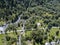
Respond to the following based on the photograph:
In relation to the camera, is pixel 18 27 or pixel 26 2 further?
pixel 26 2

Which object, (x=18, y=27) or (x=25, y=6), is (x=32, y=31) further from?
(x=25, y=6)

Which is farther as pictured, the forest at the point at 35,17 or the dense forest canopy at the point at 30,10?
the dense forest canopy at the point at 30,10

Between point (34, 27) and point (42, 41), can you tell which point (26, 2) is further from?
point (42, 41)

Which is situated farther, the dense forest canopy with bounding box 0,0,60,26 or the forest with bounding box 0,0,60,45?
the dense forest canopy with bounding box 0,0,60,26

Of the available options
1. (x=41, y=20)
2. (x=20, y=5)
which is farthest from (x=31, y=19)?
(x=20, y=5)

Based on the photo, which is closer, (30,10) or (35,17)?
(35,17)

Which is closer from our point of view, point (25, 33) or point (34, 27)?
point (25, 33)

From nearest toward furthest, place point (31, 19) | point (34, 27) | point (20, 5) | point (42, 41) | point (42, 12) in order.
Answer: point (42, 41) → point (34, 27) → point (31, 19) → point (42, 12) → point (20, 5)

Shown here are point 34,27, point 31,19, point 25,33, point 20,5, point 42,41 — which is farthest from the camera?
point 20,5

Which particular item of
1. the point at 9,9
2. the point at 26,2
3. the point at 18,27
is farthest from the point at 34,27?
the point at 26,2
